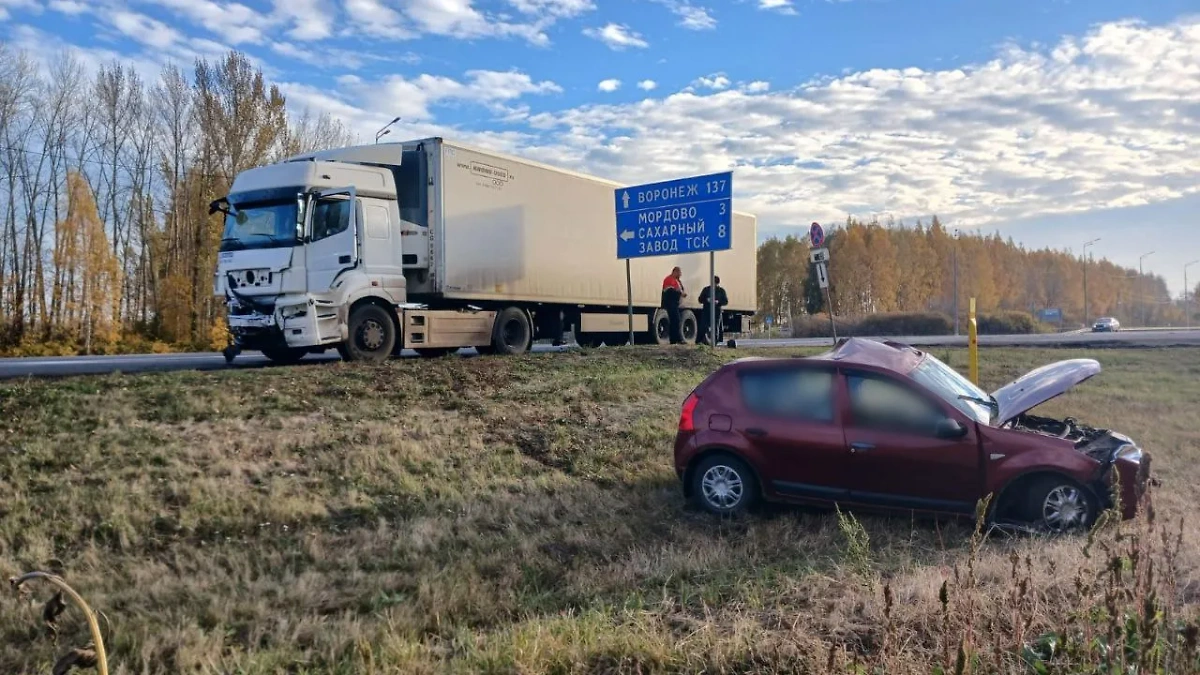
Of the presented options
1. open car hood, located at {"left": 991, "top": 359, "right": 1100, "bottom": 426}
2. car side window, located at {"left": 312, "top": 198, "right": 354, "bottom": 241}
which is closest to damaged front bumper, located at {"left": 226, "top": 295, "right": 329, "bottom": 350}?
car side window, located at {"left": 312, "top": 198, "right": 354, "bottom": 241}

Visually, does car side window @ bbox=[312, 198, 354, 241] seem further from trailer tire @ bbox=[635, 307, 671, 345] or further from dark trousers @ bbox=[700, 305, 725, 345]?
dark trousers @ bbox=[700, 305, 725, 345]

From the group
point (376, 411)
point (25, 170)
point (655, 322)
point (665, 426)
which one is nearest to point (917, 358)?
point (665, 426)

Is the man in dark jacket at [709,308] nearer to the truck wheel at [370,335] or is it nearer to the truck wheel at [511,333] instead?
the truck wheel at [511,333]

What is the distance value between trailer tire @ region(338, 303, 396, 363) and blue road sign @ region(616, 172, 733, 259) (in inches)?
273

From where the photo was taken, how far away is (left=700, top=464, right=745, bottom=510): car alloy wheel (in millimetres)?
7066

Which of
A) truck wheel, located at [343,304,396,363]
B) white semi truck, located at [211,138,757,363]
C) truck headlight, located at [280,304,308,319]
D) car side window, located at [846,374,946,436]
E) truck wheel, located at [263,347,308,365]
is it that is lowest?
car side window, located at [846,374,946,436]

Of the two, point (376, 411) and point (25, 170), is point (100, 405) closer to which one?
point (376, 411)

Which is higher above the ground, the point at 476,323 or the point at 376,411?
the point at 476,323

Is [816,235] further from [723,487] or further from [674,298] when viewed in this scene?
[723,487]

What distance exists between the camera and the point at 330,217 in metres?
12.6

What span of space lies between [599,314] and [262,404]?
34.4 feet

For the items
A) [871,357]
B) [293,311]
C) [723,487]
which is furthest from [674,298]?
[723,487]

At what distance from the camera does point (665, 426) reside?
A: 10156 mm

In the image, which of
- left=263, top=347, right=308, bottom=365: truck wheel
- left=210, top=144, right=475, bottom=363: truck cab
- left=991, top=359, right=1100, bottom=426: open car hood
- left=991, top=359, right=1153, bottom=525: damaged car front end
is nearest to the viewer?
left=991, top=359, right=1153, bottom=525: damaged car front end
